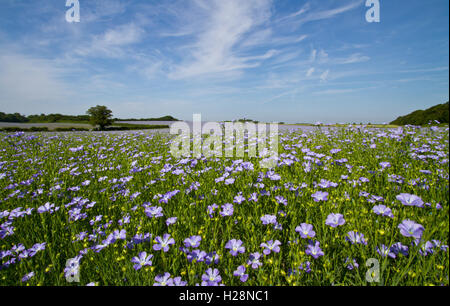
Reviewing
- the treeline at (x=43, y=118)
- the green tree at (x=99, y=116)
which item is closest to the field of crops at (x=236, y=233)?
the green tree at (x=99, y=116)

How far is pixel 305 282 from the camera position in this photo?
55.9 inches

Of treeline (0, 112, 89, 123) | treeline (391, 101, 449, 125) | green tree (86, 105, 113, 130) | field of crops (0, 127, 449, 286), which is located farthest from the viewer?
treeline (0, 112, 89, 123)

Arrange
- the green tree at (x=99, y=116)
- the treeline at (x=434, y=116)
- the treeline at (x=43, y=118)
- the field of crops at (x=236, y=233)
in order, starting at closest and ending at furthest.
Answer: the field of crops at (x=236, y=233) < the treeline at (x=434, y=116) < the green tree at (x=99, y=116) < the treeline at (x=43, y=118)

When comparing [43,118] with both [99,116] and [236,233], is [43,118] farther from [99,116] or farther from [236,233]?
[236,233]

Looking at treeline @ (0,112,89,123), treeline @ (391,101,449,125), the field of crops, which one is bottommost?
the field of crops

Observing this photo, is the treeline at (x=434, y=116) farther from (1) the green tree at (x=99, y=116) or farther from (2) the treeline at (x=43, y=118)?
(2) the treeline at (x=43, y=118)

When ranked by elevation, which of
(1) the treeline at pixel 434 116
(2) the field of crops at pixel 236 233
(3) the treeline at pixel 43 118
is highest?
(3) the treeline at pixel 43 118

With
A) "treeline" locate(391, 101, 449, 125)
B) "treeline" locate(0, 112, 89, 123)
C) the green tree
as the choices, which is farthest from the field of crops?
"treeline" locate(0, 112, 89, 123)

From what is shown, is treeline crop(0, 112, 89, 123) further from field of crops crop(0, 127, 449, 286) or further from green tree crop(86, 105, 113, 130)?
field of crops crop(0, 127, 449, 286)

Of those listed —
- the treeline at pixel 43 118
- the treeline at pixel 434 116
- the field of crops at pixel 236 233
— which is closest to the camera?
the field of crops at pixel 236 233

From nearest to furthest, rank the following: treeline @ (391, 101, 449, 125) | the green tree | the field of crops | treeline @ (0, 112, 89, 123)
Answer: the field of crops
treeline @ (391, 101, 449, 125)
the green tree
treeline @ (0, 112, 89, 123)

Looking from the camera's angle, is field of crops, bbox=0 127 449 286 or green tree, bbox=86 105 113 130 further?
green tree, bbox=86 105 113 130

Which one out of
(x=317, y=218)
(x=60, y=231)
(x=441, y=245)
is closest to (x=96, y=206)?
(x=60, y=231)

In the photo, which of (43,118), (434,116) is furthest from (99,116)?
(434,116)
